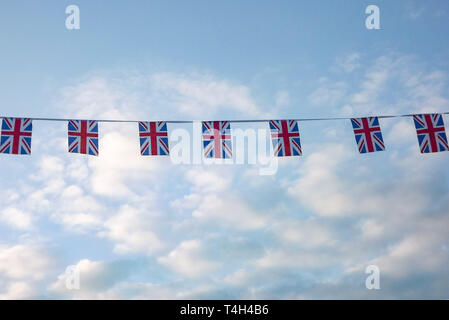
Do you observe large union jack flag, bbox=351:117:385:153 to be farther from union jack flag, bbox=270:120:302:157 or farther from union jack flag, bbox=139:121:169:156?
union jack flag, bbox=139:121:169:156

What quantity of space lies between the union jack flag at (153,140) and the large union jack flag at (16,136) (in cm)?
447

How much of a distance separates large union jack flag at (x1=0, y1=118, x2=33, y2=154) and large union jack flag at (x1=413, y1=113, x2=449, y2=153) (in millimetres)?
16107

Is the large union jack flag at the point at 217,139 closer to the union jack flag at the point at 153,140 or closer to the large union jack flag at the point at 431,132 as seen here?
the union jack flag at the point at 153,140

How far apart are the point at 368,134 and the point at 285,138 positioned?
11.7ft

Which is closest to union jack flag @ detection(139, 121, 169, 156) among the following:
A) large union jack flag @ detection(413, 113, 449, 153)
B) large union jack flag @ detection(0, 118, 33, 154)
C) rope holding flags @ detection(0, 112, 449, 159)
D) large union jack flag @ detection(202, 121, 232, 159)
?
rope holding flags @ detection(0, 112, 449, 159)

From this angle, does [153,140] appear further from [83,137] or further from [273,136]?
[273,136]

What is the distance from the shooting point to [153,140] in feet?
67.6

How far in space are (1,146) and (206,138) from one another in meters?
8.16

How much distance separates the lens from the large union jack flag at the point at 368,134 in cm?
2102

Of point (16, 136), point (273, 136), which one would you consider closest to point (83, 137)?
point (16, 136)

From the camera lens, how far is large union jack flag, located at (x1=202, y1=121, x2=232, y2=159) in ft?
68.3

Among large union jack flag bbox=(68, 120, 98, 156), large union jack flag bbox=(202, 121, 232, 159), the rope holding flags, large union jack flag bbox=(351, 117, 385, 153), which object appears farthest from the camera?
large union jack flag bbox=(351, 117, 385, 153)
